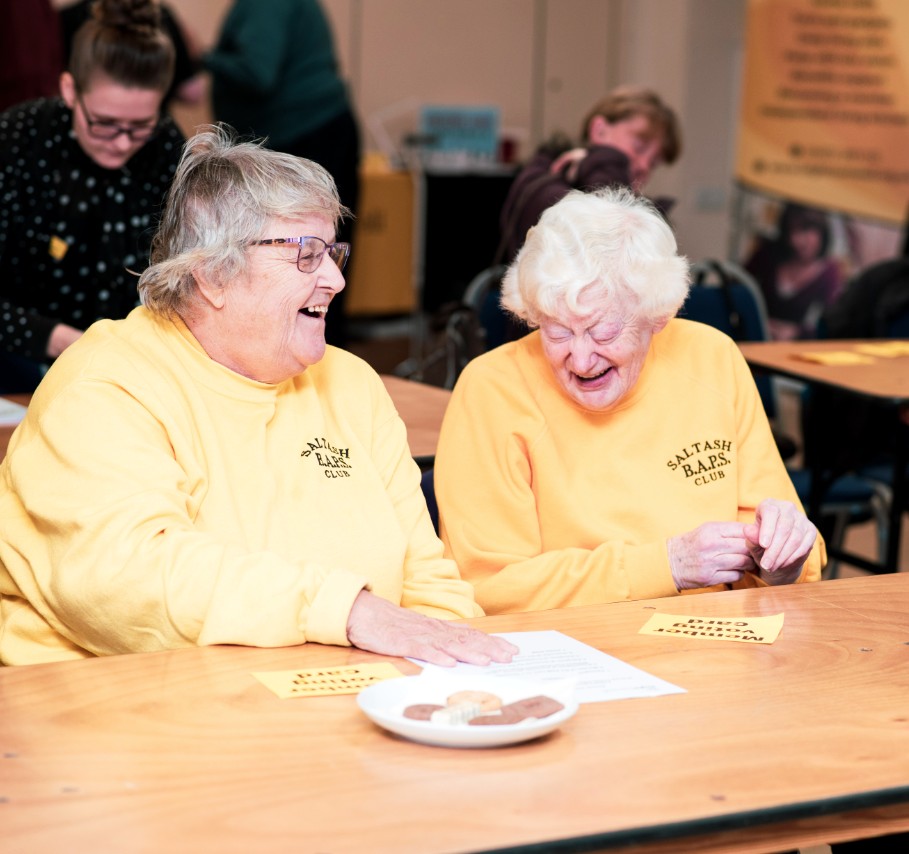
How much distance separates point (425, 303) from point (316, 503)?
5.73 metres

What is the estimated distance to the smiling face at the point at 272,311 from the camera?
1897 millimetres

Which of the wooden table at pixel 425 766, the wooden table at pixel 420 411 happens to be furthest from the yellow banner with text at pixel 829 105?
the wooden table at pixel 425 766

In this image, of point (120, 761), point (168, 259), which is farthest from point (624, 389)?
point (120, 761)

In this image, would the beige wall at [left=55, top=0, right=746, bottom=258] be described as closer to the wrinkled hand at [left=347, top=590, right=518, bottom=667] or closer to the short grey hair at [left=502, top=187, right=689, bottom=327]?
the short grey hair at [left=502, top=187, right=689, bottom=327]

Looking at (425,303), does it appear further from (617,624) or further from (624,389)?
(617,624)

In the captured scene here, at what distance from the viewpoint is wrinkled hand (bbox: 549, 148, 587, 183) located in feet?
12.7

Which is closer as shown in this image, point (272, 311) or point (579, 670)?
point (579, 670)

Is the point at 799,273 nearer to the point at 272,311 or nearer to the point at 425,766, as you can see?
the point at 272,311

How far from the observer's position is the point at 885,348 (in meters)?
4.01

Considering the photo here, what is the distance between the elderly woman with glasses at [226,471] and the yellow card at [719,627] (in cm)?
25

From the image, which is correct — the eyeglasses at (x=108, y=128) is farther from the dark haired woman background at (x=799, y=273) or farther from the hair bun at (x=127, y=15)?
the dark haired woman background at (x=799, y=273)

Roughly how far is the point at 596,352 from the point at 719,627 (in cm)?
59

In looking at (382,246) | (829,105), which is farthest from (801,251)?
(382,246)

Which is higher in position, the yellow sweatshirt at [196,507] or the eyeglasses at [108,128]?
the eyeglasses at [108,128]
